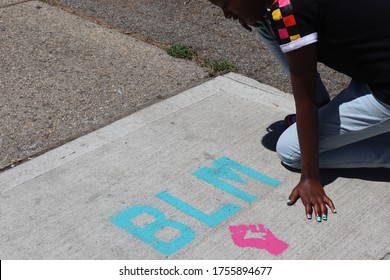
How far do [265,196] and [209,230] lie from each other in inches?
15.9

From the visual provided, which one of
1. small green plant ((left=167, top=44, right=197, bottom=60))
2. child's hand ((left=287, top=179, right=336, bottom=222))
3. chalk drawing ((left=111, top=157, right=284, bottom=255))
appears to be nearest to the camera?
chalk drawing ((left=111, top=157, right=284, bottom=255))

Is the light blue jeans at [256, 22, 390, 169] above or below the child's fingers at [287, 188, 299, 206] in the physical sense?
above

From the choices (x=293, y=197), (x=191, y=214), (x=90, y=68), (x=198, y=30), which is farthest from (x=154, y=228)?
(x=198, y=30)

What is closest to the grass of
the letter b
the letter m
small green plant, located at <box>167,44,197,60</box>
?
small green plant, located at <box>167,44,197,60</box>

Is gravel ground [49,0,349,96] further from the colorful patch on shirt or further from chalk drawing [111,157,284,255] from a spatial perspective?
the colorful patch on shirt

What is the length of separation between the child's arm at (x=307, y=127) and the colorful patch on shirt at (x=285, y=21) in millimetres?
70

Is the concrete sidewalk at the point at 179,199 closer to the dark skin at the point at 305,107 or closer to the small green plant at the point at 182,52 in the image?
the dark skin at the point at 305,107

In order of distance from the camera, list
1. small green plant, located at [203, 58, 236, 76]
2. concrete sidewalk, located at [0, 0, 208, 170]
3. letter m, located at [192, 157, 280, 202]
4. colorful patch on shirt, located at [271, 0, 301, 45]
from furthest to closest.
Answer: small green plant, located at [203, 58, 236, 76], concrete sidewalk, located at [0, 0, 208, 170], letter m, located at [192, 157, 280, 202], colorful patch on shirt, located at [271, 0, 301, 45]

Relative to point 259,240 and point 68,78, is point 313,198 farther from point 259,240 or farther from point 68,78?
point 68,78

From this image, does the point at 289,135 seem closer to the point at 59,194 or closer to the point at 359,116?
the point at 359,116

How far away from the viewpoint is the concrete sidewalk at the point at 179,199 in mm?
2885

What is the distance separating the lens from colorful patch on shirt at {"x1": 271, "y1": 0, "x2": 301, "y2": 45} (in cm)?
280

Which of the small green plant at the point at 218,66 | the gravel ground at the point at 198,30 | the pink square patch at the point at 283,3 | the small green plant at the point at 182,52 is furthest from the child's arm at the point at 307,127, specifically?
the small green plant at the point at 182,52
